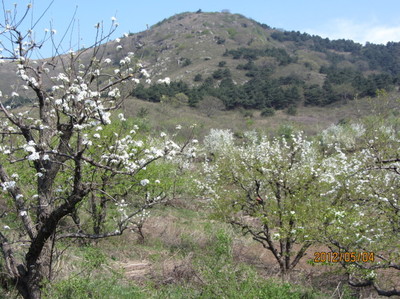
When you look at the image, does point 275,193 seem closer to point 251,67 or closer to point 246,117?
point 246,117

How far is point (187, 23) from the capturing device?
132125 mm

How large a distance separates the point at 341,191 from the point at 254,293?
5327mm

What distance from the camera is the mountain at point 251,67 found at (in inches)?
2662

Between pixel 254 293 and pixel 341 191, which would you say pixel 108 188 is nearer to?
pixel 254 293

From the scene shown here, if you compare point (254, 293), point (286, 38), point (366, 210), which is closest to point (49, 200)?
point (254, 293)

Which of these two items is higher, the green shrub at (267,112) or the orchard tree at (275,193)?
the green shrub at (267,112)

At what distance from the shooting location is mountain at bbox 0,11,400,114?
67.6 meters

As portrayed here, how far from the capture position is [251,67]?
287 ft
